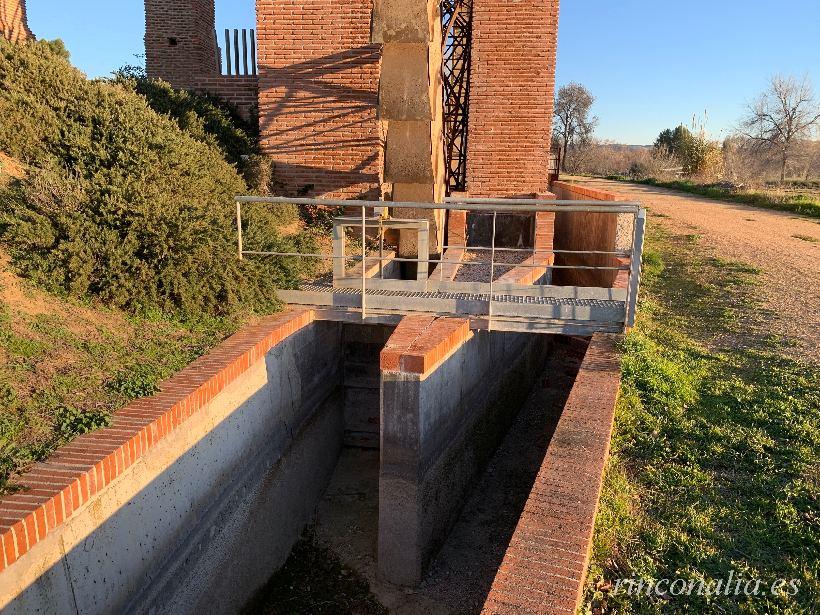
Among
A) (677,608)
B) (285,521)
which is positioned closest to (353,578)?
(285,521)

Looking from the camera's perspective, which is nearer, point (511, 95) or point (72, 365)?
point (72, 365)

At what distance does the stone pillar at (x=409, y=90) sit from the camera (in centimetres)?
735

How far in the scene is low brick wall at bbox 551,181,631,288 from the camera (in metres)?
10.1

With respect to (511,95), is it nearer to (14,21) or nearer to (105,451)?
(14,21)

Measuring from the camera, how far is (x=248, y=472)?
Answer: 563 centimetres

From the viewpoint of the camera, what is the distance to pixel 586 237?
12109 millimetres

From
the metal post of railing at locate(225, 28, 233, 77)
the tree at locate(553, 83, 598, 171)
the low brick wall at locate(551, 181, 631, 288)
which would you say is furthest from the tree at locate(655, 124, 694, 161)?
the metal post of railing at locate(225, 28, 233, 77)

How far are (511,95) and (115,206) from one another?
7.72 m

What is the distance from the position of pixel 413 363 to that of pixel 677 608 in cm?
281

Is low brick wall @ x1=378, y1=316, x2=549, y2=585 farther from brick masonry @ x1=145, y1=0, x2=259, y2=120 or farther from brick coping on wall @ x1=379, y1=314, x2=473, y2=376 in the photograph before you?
brick masonry @ x1=145, y1=0, x2=259, y2=120

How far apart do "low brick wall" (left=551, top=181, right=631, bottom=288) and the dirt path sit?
2.51 metres

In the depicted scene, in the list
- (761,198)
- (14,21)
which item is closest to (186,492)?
(14,21)

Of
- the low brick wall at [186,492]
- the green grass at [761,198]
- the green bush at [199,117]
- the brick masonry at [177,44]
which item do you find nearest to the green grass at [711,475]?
the low brick wall at [186,492]

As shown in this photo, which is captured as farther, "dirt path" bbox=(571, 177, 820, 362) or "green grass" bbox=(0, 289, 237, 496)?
"dirt path" bbox=(571, 177, 820, 362)
